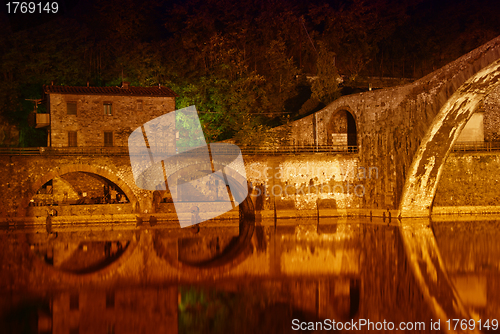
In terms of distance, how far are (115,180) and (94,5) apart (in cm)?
1805

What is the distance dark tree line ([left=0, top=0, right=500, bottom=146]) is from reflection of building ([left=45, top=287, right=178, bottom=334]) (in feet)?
47.6

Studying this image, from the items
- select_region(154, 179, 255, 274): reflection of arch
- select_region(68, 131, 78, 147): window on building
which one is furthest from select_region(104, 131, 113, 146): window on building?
select_region(154, 179, 255, 274): reflection of arch

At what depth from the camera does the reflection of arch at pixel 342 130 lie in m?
26.1

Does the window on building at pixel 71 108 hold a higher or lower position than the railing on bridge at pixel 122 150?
higher

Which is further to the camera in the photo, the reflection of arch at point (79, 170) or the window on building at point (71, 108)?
the window on building at point (71, 108)

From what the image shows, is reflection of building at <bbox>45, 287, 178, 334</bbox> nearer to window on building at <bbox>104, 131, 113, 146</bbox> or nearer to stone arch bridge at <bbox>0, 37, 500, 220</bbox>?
stone arch bridge at <bbox>0, 37, 500, 220</bbox>

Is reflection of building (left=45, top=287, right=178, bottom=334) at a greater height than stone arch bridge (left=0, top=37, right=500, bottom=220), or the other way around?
stone arch bridge (left=0, top=37, right=500, bottom=220)

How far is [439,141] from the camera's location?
21.8m

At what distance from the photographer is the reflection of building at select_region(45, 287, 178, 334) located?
8.99 m

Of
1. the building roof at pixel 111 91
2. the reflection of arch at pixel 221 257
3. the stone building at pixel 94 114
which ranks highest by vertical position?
the building roof at pixel 111 91

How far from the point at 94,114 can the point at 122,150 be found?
2.11 metres

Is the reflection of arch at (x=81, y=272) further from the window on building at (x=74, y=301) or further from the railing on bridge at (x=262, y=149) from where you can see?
the railing on bridge at (x=262, y=149)

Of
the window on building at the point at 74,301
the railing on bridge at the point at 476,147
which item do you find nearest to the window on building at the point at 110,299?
the window on building at the point at 74,301

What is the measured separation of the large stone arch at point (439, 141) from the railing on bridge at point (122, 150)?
3342 mm
